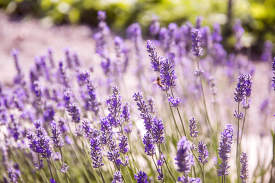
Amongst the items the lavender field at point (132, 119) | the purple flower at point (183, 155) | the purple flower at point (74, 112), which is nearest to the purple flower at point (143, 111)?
the lavender field at point (132, 119)

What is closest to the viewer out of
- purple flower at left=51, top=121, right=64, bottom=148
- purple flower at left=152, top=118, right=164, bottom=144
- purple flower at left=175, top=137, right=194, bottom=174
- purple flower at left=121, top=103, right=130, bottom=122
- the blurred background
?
purple flower at left=175, top=137, right=194, bottom=174

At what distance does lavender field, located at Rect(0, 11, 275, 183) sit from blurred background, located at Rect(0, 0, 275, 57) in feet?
6.30

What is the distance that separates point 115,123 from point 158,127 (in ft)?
1.15

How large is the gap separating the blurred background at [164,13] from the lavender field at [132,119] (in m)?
1.92

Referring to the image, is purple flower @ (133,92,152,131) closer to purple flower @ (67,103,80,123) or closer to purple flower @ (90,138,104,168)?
purple flower @ (90,138,104,168)

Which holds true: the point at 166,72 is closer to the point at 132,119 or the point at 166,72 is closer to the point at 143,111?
the point at 143,111

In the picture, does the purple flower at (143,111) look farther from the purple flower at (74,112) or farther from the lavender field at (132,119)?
the purple flower at (74,112)

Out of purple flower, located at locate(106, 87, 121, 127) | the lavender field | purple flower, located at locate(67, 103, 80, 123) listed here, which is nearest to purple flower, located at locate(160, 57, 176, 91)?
the lavender field

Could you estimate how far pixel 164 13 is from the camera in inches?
289

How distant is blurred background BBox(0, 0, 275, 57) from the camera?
7012mm

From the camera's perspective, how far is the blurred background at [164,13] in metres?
7.01

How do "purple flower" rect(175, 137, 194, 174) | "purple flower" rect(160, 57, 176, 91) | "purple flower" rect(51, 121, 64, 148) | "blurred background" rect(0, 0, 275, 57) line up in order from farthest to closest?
"blurred background" rect(0, 0, 275, 57) → "purple flower" rect(51, 121, 64, 148) → "purple flower" rect(160, 57, 176, 91) → "purple flower" rect(175, 137, 194, 174)

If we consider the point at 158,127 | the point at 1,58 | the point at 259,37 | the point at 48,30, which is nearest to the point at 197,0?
the point at 259,37

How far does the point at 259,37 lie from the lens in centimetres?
705
